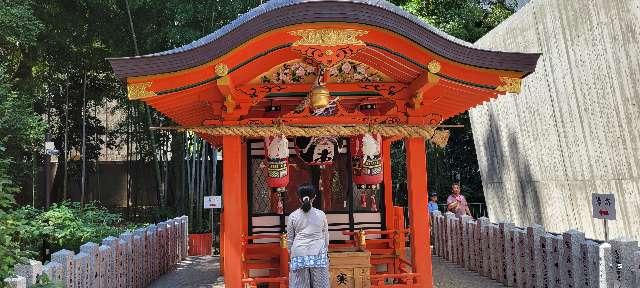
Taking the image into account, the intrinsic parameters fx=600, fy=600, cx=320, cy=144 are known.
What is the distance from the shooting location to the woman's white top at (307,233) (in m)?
5.41

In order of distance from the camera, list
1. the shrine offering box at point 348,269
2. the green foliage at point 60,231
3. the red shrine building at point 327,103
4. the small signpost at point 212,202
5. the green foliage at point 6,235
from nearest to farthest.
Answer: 1. the green foliage at point 6,235
2. the red shrine building at point 327,103
3. the shrine offering box at point 348,269
4. the green foliage at point 60,231
5. the small signpost at point 212,202

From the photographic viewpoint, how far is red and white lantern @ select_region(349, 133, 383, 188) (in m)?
7.18

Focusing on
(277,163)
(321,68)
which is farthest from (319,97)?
(277,163)

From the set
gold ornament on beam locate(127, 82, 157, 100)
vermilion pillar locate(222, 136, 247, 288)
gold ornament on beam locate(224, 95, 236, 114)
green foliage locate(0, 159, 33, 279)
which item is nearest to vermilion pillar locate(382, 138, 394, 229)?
vermilion pillar locate(222, 136, 247, 288)

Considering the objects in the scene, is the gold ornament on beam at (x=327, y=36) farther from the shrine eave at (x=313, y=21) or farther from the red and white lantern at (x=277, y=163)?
the red and white lantern at (x=277, y=163)

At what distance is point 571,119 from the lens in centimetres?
1065

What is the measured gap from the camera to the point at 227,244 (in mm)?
6410

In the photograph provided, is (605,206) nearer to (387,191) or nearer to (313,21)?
(387,191)

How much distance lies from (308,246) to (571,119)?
279 inches

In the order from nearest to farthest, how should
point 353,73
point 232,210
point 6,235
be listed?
1. point 6,235
2. point 232,210
3. point 353,73

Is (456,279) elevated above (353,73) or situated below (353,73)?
below

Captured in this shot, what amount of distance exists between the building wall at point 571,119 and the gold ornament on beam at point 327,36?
5.14m

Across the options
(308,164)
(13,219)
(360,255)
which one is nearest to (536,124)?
(308,164)

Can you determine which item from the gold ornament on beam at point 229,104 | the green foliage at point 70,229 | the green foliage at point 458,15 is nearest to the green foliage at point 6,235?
the gold ornament on beam at point 229,104
